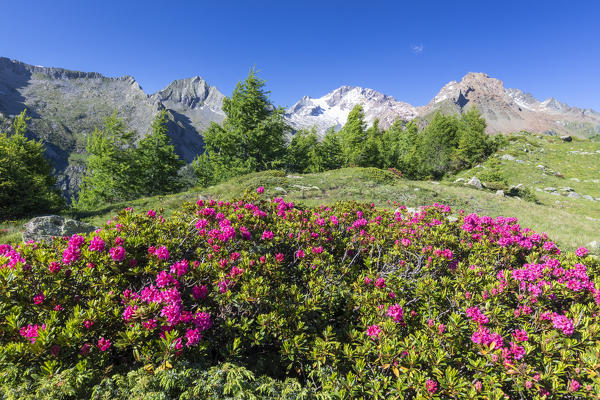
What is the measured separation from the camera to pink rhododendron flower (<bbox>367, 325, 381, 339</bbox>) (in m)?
3.05

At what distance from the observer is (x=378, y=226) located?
5.85 m

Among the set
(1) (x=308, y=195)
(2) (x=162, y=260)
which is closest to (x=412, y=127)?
(1) (x=308, y=195)

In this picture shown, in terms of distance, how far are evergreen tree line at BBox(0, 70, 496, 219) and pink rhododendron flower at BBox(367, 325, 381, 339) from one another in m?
16.4

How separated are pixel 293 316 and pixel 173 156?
2763 cm

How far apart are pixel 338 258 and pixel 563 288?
12.2 feet

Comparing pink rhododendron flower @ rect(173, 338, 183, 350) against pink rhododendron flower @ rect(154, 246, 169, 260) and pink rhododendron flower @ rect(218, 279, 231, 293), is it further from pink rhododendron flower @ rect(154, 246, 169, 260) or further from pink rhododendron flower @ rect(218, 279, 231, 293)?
pink rhododendron flower @ rect(154, 246, 169, 260)

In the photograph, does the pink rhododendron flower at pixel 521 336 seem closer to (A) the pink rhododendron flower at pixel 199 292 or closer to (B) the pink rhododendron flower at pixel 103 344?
(A) the pink rhododendron flower at pixel 199 292

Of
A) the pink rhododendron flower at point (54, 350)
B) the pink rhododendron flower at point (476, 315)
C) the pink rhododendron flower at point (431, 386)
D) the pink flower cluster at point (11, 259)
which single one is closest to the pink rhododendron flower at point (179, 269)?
the pink rhododendron flower at point (54, 350)

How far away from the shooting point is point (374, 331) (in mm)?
3074

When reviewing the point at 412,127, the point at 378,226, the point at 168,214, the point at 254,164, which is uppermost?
the point at 412,127

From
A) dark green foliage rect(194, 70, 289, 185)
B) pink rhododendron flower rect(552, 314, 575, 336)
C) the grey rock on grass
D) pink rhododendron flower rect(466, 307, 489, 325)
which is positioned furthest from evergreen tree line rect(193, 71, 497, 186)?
pink rhododendron flower rect(552, 314, 575, 336)

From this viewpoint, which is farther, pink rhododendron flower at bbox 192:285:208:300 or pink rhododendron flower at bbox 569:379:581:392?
pink rhododendron flower at bbox 192:285:208:300

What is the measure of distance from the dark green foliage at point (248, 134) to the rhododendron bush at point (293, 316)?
61.6ft

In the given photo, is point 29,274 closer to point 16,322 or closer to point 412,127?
point 16,322
